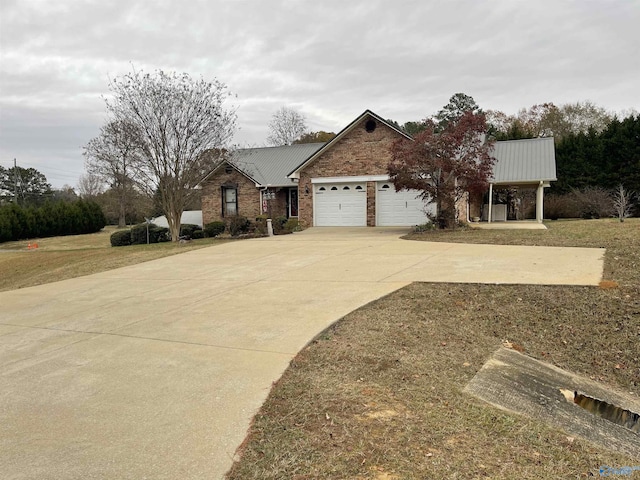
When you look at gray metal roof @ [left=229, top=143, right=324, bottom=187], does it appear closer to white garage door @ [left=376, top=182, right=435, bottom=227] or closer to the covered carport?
white garage door @ [left=376, top=182, right=435, bottom=227]

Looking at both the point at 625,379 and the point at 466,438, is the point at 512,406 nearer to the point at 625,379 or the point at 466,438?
the point at 466,438

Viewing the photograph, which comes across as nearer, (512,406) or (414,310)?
(512,406)

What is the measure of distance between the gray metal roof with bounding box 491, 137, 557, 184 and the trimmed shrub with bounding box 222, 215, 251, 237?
1333 cm

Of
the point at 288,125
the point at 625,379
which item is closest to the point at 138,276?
the point at 625,379

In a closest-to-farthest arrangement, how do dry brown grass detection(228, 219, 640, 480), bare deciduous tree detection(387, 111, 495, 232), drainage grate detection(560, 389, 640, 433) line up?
dry brown grass detection(228, 219, 640, 480), drainage grate detection(560, 389, 640, 433), bare deciduous tree detection(387, 111, 495, 232)

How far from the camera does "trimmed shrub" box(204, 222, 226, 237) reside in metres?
25.6

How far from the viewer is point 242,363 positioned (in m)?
4.68

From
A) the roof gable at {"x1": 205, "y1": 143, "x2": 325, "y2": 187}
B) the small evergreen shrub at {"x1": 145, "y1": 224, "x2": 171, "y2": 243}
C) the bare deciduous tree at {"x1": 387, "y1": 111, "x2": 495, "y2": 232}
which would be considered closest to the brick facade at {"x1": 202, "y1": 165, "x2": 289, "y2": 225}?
the roof gable at {"x1": 205, "y1": 143, "x2": 325, "y2": 187}

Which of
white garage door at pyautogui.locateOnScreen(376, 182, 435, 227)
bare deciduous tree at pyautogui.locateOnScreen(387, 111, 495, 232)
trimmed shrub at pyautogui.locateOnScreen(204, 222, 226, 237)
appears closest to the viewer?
bare deciduous tree at pyautogui.locateOnScreen(387, 111, 495, 232)

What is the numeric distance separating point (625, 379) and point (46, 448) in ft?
17.6

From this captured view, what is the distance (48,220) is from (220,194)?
869 inches

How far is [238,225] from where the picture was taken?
2384 cm

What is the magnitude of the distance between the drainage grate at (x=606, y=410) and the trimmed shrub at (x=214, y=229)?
23013 mm

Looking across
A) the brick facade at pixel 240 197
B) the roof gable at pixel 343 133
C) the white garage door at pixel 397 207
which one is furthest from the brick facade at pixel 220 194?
the white garage door at pixel 397 207
